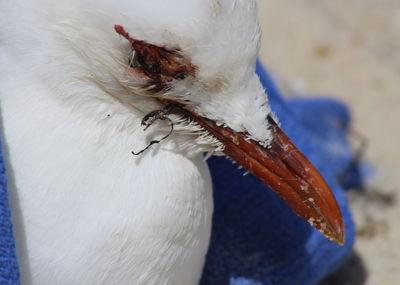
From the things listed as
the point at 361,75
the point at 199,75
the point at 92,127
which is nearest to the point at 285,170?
the point at 199,75

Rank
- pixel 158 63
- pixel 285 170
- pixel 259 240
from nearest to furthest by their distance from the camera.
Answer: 1. pixel 158 63
2. pixel 285 170
3. pixel 259 240

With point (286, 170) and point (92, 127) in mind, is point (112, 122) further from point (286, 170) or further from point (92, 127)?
point (286, 170)

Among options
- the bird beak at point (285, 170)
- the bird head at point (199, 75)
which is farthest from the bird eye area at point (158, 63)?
the bird beak at point (285, 170)

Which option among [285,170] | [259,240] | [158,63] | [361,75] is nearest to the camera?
[158,63]

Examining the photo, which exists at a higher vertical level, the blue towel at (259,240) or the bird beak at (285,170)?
the bird beak at (285,170)

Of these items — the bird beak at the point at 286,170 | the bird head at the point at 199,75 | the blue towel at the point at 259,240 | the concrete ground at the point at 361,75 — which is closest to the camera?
the bird head at the point at 199,75

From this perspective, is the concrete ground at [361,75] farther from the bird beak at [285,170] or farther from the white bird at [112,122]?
the white bird at [112,122]
